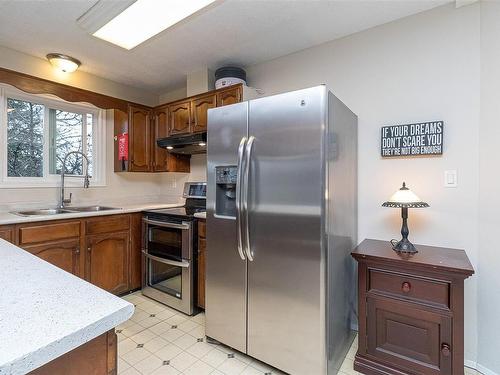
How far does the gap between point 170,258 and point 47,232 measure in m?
1.02

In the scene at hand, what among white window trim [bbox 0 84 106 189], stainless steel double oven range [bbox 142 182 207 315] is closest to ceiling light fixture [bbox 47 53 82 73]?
white window trim [bbox 0 84 106 189]

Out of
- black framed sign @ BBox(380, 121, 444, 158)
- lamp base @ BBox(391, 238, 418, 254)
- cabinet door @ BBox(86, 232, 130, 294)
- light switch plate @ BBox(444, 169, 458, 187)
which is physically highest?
black framed sign @ BBox(380, 121, 444, 158)

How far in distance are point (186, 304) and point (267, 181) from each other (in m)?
1.49

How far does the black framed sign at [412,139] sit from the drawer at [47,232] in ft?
8.83

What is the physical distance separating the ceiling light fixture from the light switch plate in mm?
3451

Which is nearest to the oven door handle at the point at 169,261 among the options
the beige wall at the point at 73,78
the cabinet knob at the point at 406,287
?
the cabinet knob at the point at 406,287

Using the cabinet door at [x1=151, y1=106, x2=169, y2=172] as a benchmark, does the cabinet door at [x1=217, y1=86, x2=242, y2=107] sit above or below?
above

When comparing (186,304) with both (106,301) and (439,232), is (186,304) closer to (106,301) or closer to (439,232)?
(106,301)

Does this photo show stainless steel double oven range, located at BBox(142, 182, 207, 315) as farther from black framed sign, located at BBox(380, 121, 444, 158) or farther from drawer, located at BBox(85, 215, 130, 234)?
black framed sign, located at BBox(380, 121, 444, 158)

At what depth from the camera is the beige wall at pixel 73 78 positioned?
8.29ft

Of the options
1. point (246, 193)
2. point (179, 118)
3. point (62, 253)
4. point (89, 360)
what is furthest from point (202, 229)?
point (89, 360)

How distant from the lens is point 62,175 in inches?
110

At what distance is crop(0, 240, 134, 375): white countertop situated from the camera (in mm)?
499

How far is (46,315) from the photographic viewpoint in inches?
24.1
